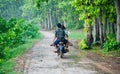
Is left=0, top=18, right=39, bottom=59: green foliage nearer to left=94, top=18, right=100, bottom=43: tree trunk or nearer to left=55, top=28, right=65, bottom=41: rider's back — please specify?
left=55, top=28, right=65, bottom=41: rider's back

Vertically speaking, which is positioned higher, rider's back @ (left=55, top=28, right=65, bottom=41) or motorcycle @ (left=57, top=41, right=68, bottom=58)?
rider's back @ (left=55, top=28, right=65, bottom=41)

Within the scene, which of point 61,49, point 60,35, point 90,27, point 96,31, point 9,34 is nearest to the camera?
point 61,49

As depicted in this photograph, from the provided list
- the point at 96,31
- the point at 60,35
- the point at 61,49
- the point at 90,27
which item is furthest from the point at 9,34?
the point at 96,31

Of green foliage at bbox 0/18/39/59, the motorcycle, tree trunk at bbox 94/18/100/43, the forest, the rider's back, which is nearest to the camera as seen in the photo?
the motorcycle

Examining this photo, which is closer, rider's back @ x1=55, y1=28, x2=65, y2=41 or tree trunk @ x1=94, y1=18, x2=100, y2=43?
rider's back @ x1=55, y1=28, x2=65, y2=41

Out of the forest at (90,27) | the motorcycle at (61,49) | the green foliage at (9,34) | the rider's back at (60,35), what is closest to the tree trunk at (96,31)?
the forest at (90,27)

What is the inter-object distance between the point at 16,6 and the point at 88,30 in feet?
249

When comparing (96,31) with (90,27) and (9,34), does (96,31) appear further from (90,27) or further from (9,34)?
(9,34)

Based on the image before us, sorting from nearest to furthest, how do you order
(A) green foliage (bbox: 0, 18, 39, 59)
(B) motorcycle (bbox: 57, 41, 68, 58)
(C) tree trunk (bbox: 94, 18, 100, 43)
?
(B) motorcycle (bbox: 57, 41, 68, 58) → (A) green foliage (bbox: 0, 18, 39, 59) → (C) tree trunk (bbox: 94, 18, 100, 43)

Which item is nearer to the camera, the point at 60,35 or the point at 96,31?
the point at 60,35

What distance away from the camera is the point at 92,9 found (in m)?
23.5

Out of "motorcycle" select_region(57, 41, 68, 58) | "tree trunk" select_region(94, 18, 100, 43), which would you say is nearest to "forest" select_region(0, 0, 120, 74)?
"tree trunk" select_region(94, 18, 100, 43)

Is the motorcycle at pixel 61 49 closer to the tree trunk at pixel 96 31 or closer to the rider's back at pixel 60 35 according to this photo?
the rider's back at pixel 60 35

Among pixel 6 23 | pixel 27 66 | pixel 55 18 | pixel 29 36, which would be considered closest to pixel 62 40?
pixel 27 66
